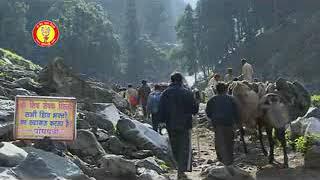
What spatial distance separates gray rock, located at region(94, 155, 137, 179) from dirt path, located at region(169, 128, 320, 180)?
1079mm

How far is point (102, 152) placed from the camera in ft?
32.9

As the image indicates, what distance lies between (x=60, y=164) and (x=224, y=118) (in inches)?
118

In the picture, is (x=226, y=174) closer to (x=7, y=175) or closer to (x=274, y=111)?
(x=274, y=111)

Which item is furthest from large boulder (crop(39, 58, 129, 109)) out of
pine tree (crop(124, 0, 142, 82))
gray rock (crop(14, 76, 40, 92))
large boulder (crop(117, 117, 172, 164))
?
pine tree (crop(124, 0, 142, 82))

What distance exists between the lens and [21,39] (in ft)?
210

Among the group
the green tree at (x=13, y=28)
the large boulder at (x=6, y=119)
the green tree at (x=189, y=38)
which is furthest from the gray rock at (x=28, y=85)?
the green tree at (x=189, y=38)

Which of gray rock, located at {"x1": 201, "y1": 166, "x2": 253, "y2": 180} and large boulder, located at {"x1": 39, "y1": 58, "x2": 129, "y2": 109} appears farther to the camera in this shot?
large boulder, located at {"x1": 39, "y1": 58, "x2": 129, "y2": 109}

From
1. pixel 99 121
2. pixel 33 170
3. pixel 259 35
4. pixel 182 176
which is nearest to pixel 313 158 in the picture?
pixel 182 176

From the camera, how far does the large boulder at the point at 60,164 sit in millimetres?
7902

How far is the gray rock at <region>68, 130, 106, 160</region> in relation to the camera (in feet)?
32.3

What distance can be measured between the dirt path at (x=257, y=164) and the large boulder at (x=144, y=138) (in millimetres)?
691

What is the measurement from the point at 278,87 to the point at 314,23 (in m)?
47.8

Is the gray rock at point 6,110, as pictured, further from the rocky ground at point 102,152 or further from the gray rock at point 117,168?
the gray rock at point 117,168

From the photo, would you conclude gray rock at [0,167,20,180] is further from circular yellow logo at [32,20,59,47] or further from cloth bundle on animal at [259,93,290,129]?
circular yellow logo at [32,20,59,47]
